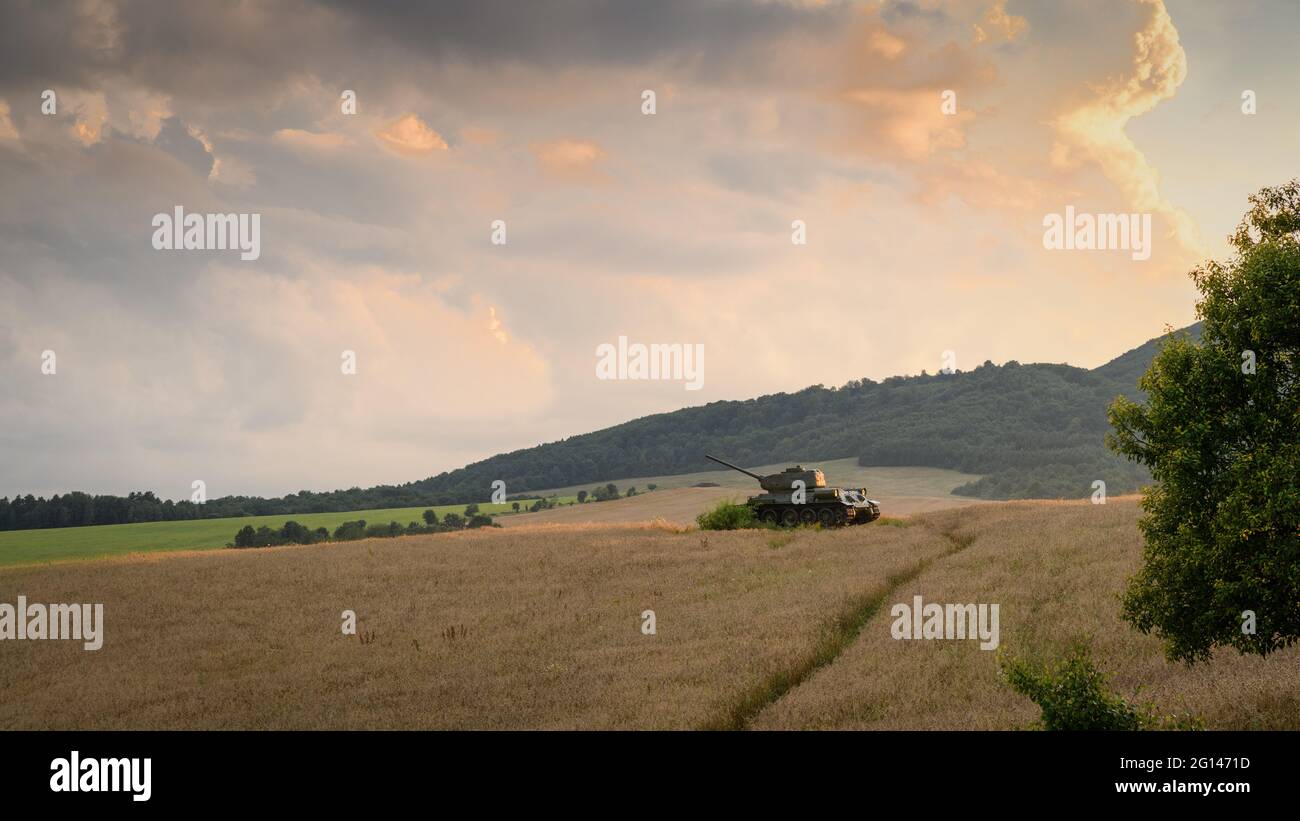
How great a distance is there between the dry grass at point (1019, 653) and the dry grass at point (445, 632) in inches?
Result: 76.0

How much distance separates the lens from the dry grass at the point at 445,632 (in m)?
19.4

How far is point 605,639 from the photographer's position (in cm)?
2492

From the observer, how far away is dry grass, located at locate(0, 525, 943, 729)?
763 inches

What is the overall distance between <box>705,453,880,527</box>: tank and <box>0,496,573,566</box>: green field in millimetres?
38599

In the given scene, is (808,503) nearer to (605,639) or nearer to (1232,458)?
(605,639)

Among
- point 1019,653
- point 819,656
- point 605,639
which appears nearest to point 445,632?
point 605,639

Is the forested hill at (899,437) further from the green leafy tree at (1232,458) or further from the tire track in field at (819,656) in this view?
the green leafy tree at (1232,458)

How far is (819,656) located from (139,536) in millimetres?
73333

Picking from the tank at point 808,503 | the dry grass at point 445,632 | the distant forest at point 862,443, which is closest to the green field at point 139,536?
the distant forest at point 862,443

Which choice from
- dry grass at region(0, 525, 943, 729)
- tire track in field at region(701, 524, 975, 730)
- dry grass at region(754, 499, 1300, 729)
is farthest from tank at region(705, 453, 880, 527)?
dry grass at region(754, 499, 1300, 729)

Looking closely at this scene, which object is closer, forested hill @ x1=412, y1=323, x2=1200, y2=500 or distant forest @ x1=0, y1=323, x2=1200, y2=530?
distant forest @ x1=0, y1=323, x2=1200, y2=530

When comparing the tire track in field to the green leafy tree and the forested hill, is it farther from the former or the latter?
the forested hill

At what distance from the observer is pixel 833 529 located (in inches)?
1818
